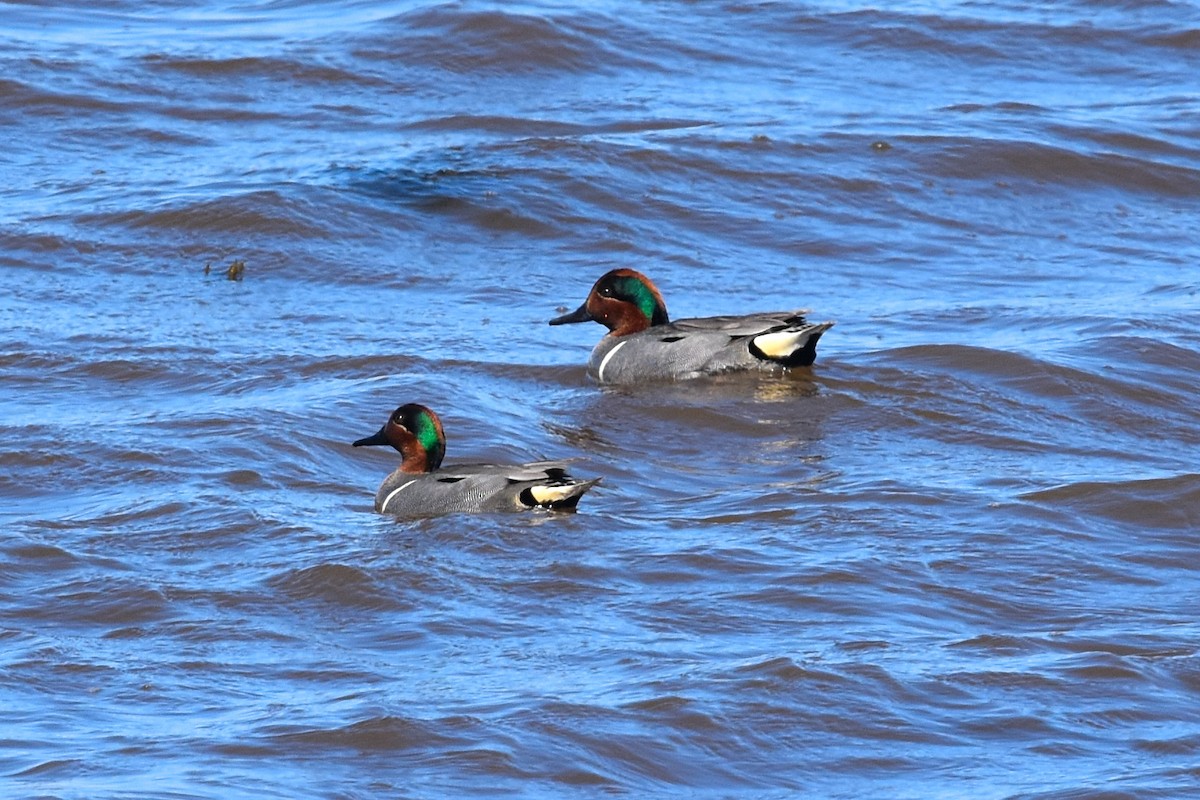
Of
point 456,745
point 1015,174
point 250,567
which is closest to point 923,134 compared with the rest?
point 1015,174

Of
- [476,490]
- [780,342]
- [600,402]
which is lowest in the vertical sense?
[600,402]

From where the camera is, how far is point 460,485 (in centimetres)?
863

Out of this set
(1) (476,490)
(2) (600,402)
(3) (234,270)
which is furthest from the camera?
(3) (234,270)

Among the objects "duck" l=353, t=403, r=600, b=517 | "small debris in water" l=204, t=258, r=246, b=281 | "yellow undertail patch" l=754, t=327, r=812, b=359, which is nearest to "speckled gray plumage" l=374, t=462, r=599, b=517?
"duck" l=353, t=403, r=600, b=517

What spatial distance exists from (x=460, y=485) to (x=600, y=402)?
2.19 metres

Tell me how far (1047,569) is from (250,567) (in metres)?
3.06

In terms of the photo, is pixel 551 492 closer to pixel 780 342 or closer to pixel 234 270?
pixel 780 342

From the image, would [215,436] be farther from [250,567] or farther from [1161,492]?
[1161,492]

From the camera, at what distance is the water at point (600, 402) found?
638 cm

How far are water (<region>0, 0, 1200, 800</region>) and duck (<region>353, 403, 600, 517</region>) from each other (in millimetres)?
179

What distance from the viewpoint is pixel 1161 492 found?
8.80m

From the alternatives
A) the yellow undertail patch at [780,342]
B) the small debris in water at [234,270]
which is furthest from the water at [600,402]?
the yellow undertail patch at [780,342]

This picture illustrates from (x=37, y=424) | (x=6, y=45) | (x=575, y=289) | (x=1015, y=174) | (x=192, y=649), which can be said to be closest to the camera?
(x=192, y=649)

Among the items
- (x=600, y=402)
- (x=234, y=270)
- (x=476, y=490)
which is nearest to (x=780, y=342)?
(x=600, y=402)
